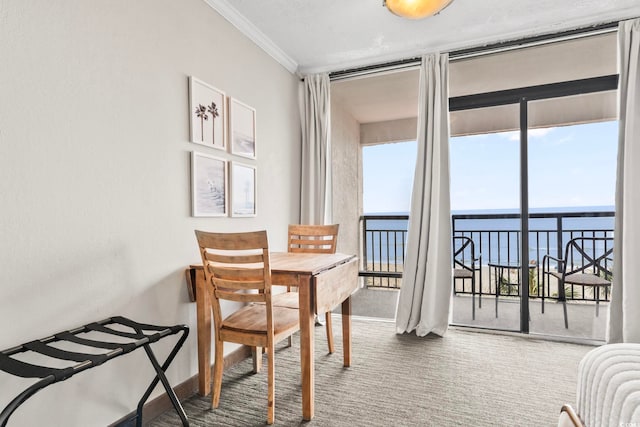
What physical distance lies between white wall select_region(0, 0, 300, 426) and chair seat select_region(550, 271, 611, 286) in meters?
3.06

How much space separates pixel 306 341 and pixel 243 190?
4.22 feet

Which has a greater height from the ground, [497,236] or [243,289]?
[497,236]

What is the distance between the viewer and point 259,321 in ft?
6.07

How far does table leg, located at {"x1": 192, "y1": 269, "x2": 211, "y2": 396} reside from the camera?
1.91m

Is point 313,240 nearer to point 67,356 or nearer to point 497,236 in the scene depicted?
point 67,356

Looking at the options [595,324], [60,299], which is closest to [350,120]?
[595,324]

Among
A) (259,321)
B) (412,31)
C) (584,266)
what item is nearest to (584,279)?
(584,266)

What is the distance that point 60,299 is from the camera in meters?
1.38

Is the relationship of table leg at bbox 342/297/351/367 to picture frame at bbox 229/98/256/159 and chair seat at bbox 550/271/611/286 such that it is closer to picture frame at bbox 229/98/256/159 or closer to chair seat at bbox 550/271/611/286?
picture frame at bbox 229/98/256/159

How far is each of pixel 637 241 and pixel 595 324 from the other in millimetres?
868

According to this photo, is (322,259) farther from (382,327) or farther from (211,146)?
(382,327)

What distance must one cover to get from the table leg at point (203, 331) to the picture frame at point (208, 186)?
1.40ft

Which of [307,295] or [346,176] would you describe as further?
[346,176]

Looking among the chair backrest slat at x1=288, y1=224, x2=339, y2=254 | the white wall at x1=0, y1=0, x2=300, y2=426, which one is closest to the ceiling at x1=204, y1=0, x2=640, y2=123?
the white wall at x1=0, y1=0, x2=300, y2=426
